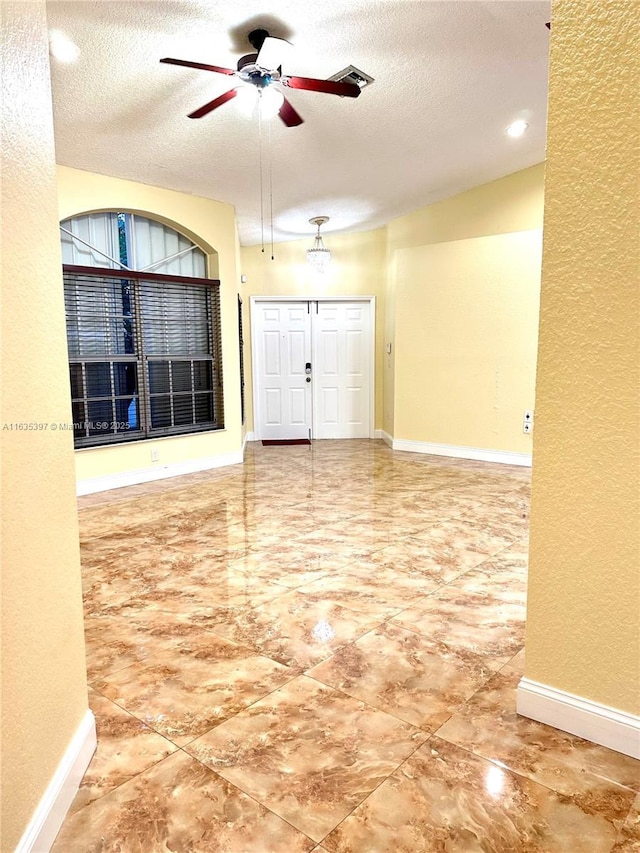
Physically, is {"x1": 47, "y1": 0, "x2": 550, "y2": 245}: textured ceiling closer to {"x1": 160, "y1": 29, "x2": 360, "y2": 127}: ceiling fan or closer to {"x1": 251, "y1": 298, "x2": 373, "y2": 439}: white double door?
{"x1": 160, "y1": 29, "x2": 360, "y2": 127}: ceiling fan

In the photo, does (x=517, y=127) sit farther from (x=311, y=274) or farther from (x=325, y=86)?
(x=311, y=274)

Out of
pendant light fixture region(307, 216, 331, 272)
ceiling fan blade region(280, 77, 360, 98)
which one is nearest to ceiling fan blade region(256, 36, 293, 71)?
ceiling fan blade region(280, 77, 360, 98)

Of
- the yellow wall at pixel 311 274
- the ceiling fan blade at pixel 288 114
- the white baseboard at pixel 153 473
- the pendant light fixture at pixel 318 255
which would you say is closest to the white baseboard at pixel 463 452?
the yellow wall at pixel 311 274

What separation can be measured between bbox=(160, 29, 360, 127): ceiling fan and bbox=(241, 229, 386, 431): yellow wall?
4.27m

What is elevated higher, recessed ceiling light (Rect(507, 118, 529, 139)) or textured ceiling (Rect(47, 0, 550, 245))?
recessed ceiling light (Rect(507, 118, 529, 139))

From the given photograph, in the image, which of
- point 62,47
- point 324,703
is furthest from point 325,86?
point 324,703

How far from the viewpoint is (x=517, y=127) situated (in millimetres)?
4234

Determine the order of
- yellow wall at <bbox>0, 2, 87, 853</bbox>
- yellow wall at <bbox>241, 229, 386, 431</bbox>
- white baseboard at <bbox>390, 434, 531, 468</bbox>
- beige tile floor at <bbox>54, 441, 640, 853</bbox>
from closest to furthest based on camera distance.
Answer: yellow wall at <bbox>0, 2, 87, 853</bbox> < beige tile floor at <bbox>54, 441, 640, 853</bbox> < white baseboard at <bbox>390, 434, 531, 468</bbox> < yellow wall at <bbox>241, 229, 386, 431</bbox>

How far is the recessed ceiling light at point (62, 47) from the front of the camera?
276cm

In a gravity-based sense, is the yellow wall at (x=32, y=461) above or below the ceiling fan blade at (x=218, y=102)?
below

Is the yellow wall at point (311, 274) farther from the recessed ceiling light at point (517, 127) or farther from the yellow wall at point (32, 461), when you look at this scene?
the yellow wall at point (32, 461)

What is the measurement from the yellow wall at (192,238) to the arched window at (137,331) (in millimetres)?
108

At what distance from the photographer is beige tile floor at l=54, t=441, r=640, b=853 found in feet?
4.41

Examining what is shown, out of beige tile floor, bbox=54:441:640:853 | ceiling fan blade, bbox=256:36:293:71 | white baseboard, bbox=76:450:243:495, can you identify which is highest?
ceiling fan blade, bbox=256:36:293:71
